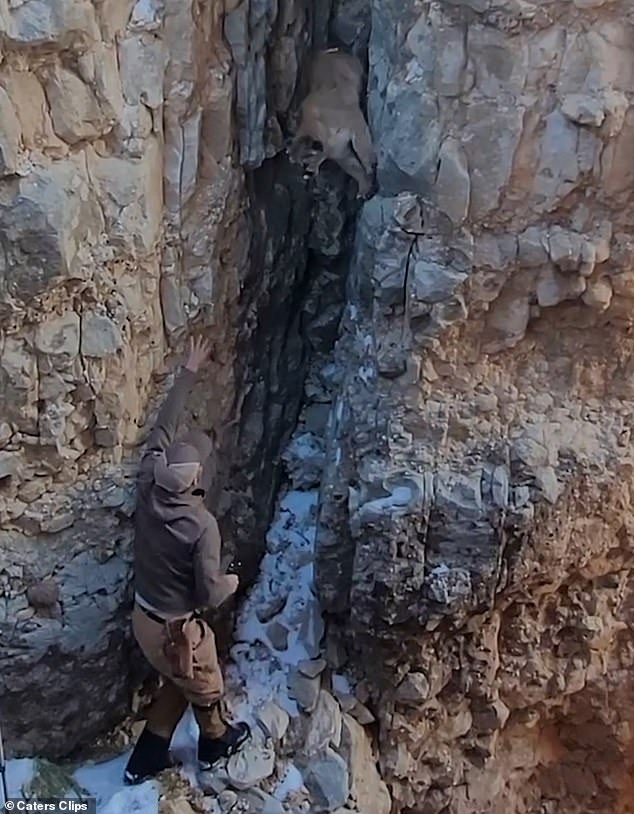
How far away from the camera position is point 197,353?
8.38 feet

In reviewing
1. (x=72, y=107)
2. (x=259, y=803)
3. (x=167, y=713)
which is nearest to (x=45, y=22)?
(x=72, y=107)

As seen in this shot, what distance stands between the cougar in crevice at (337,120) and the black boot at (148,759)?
1.33 meters

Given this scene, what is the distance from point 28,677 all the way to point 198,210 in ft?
3.60

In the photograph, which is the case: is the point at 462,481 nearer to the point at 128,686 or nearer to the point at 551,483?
the point at 551,483

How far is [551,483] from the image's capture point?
7.80 feet

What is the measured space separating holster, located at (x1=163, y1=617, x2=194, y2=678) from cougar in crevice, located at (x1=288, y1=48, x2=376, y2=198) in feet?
3.52

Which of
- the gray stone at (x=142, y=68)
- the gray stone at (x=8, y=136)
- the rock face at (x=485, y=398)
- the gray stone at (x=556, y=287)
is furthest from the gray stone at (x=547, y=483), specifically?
the gray stone at (x=8, y=136)

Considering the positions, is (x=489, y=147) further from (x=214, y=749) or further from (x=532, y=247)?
(x=214, y=749)

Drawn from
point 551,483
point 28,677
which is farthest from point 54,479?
point 551,483

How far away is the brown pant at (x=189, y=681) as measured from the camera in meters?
2.40

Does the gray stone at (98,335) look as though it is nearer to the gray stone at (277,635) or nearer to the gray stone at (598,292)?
the gray stone at (277,635)

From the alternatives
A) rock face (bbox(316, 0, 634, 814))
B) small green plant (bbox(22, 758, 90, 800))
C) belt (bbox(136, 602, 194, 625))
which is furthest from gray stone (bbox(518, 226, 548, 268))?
small green plant (bbox(22, 758, 90, 800))

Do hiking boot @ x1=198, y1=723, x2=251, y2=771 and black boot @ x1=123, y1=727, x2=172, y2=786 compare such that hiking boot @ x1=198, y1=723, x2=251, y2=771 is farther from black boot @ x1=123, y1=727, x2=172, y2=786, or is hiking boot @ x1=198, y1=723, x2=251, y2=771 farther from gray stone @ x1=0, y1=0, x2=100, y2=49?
gray stone @ x1=0, y1=0, x2=100, y2=49

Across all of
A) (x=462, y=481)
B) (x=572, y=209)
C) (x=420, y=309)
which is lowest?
(x=462, y=481)
